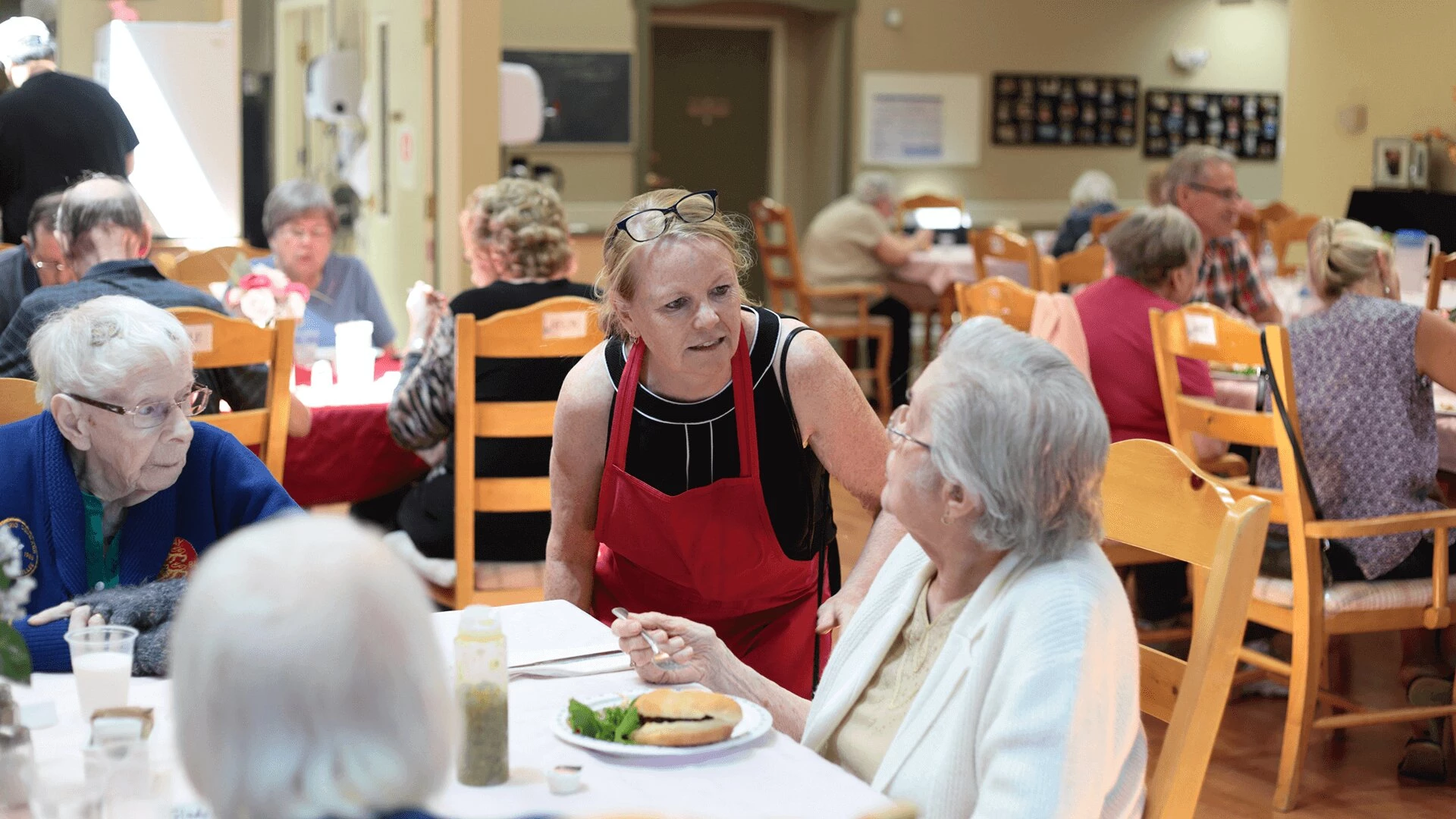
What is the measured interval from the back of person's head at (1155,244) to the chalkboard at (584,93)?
6.98 meters

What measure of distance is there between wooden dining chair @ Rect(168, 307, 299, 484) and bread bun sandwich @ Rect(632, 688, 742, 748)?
156 cm

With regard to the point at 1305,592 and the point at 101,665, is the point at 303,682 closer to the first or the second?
the point at 101,665

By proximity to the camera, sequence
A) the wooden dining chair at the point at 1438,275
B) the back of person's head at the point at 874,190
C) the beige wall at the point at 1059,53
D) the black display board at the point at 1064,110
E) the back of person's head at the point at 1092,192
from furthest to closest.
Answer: the black display board at the point at 1064,110 < the beige wall at the point at 1059,53 < the back of person's head at the point at 1092,192 < the back of person's head at the point at 874,190 < the wooden dining chair at the point at 1438,275

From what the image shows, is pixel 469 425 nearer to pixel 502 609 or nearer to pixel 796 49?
pixel 502 609

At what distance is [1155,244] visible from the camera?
424 cm

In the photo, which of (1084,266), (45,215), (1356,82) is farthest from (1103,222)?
(45,215)

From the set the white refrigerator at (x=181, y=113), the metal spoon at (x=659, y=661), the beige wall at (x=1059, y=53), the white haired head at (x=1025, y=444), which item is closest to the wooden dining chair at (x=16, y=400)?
the metal spoon at (x=659, y=661)

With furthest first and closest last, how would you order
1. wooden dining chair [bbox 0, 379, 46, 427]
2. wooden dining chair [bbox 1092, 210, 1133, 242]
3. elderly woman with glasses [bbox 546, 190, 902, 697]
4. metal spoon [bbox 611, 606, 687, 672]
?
1. wooden dining chair [bbox 1092, 210, 1133, 242]
2. wooden dining chair [bbox 0, 379, 46, 427]
3. elderly woman with glasses [bbox 546, 190, 902, 697]
4. metal spoon [bbox 611, 606, 687, 672]

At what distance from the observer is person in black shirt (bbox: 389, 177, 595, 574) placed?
132 inches

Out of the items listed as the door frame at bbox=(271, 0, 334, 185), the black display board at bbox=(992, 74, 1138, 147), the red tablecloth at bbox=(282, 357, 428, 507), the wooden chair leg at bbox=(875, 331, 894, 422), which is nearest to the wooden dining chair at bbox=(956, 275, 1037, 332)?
the red tablecloth at bbox=(282, 357, 428, 507)

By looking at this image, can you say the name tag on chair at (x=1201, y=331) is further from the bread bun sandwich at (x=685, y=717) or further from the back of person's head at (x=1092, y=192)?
the back of person's head at (x=1092, y=192)

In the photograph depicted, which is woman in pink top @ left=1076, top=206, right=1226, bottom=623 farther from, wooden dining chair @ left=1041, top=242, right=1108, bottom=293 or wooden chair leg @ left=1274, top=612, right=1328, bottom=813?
wooden dining chair @ left=1041, top=242, right=1108, bottom=293

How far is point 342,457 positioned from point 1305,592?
229 cm

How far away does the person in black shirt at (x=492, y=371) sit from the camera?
11.0ft
